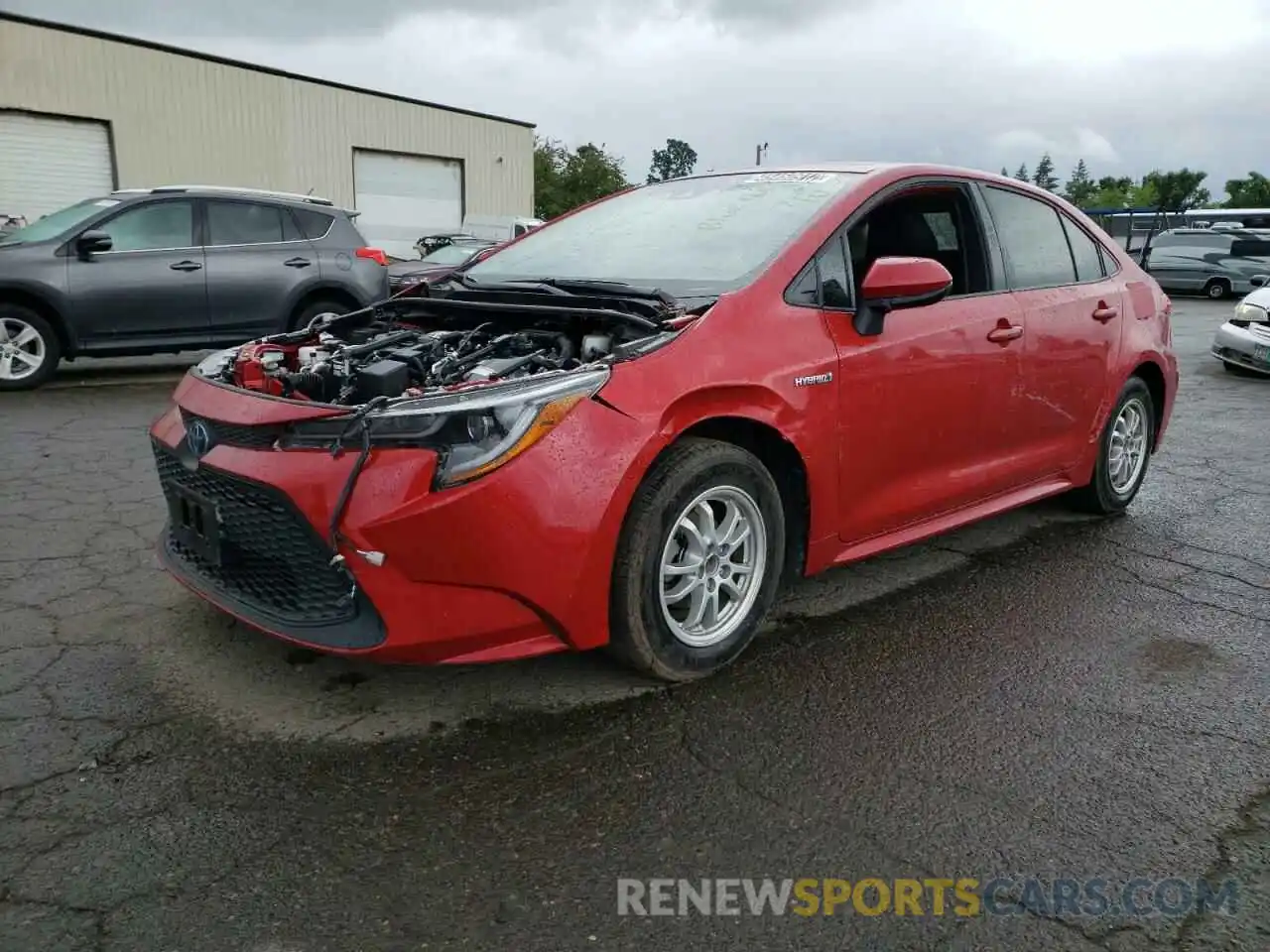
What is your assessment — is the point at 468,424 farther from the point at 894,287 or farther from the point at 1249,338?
the point at 1249,338

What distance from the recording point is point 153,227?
8445 millimetres

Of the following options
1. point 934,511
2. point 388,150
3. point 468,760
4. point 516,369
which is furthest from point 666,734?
point 388,150

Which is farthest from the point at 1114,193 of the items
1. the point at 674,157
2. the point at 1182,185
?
the point at 674,157

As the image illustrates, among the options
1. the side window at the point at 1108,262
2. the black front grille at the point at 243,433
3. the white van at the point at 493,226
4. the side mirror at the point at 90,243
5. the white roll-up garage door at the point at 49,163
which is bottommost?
the black front grille at the point at 243,433

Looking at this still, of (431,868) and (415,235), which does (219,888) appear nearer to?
(431,868)

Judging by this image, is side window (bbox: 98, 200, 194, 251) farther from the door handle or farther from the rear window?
the rear window

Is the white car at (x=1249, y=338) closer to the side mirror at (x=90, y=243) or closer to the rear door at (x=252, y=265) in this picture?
the rear door at (x=252, y=265)

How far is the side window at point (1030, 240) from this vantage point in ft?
13.7

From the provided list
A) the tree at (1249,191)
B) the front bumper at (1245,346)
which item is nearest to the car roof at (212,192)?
the front bumper at (1245,346)

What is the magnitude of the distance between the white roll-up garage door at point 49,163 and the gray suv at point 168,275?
1207 centimetres

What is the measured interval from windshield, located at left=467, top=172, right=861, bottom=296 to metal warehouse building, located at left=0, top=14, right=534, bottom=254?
724 inches

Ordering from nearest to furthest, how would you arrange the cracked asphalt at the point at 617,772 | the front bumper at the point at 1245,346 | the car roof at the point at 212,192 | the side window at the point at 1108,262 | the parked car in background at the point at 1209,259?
the cracked asphalt at the point at 617,772, the side window at the point at 1108,262, the car roof at the point at 212,192, the front bumper at the point at 1245,346, the parked car in background at the point at 1209,259

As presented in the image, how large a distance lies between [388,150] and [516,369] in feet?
77.8

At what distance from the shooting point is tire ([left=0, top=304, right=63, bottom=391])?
790 centimetres
